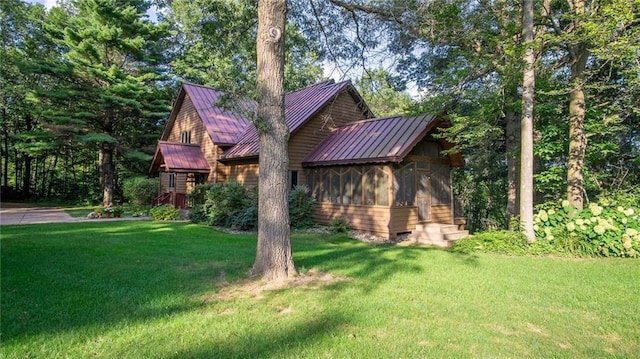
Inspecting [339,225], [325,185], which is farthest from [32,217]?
[339,225]

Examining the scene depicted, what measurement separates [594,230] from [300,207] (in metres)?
8.54

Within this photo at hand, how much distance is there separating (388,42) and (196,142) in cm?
1322

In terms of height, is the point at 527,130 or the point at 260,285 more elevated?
the point at 527,130

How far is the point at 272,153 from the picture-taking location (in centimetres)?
586

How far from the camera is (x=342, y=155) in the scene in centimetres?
1354

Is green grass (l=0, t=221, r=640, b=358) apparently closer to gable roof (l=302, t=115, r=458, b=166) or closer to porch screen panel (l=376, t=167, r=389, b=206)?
porch screen panel (l=376, t=167, r=389, b=206)

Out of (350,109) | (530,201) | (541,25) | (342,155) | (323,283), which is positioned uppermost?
(541,25)

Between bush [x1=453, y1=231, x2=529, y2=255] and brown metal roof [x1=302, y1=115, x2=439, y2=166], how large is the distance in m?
3.20

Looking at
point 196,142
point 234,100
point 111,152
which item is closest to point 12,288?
point 234,100

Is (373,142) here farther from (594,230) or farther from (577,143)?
(594,230)

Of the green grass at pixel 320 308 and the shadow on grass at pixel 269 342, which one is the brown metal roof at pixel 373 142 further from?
the shadow on grass at pixel 269 342

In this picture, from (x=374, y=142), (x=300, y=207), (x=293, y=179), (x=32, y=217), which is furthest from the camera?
(x=32, y=217)

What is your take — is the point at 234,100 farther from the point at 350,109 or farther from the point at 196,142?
the point at 196,142

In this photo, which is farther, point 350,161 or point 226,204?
point 226,204
